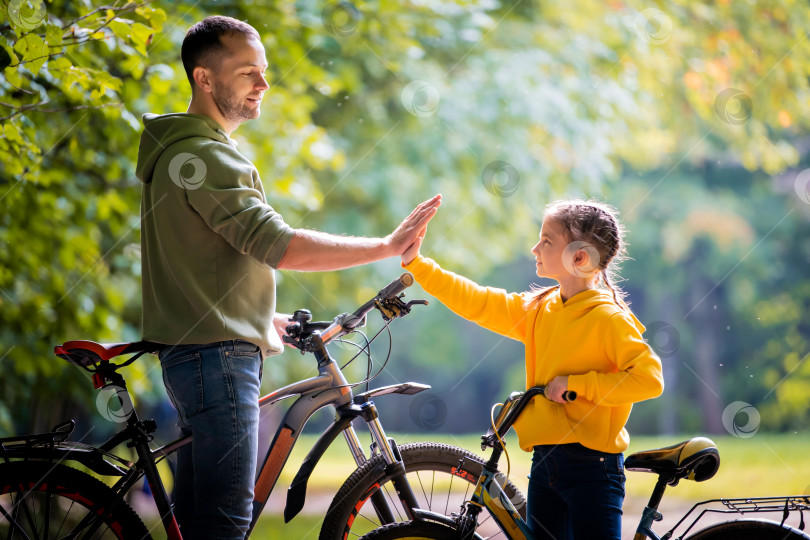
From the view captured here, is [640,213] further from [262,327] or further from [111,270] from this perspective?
[262,327]

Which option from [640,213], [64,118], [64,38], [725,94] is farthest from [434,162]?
[640,213]

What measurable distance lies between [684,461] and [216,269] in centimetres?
114

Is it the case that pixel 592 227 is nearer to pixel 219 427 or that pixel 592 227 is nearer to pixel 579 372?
pixel 579 372

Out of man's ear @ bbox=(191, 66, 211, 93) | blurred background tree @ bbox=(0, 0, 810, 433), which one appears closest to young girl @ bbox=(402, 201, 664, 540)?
man's ear @ bbox=(191, 66, 211, 93)

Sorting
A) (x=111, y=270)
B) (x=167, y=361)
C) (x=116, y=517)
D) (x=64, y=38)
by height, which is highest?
(x=111, y=270)

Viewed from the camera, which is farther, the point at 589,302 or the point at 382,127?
the point at 382,127

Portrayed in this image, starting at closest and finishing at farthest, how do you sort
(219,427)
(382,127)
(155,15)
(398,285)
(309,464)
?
(219,427)
(398,285)
(309,464)
(155,15)
(382,127)

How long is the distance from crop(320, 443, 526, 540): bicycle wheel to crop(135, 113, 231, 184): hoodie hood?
0.94 m

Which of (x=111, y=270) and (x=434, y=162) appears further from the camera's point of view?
(x=434, y=162)

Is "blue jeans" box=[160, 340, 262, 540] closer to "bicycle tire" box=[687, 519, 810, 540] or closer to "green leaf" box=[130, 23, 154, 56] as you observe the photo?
"bicycle tire" box=[687, 519, 810, 540]

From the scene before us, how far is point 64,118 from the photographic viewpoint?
3811 mm

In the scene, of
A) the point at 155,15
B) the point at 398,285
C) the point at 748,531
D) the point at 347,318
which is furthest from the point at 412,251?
the point at 155,15

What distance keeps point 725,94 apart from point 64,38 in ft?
17.0

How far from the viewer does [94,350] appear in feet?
6.16
